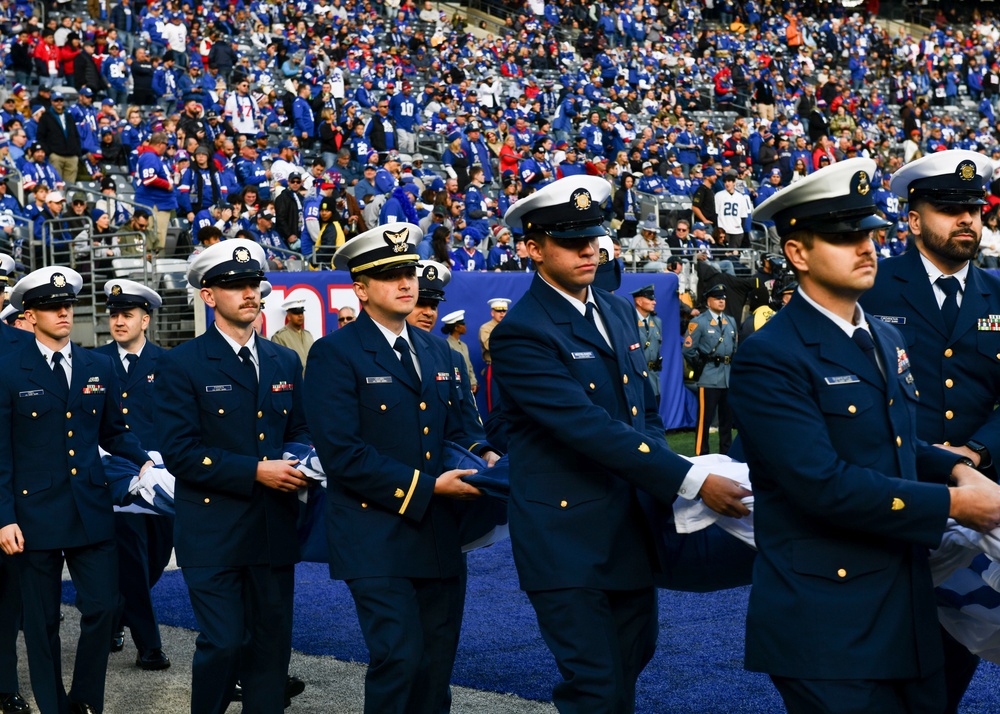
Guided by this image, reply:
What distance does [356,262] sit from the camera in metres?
4.85

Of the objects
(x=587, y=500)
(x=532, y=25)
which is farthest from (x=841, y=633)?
(x=532, y=25)

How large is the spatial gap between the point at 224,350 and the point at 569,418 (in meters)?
1.98

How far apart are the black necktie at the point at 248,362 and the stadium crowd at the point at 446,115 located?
10431mm

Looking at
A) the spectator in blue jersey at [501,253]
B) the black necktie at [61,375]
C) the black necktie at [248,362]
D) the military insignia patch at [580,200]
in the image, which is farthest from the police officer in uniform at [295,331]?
the military insignia patch at [580,200]

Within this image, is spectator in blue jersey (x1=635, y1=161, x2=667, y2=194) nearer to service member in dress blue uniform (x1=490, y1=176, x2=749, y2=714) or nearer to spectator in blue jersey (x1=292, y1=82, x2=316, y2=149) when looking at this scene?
spectator in blue jersey (x1=292, y1=82, x2=316, y2=149)

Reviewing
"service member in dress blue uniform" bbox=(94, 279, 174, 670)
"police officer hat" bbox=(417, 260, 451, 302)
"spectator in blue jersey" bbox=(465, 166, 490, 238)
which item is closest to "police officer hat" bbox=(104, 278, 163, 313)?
"service member in dress blue uniform" bbox=(94, 279, 174, 670)

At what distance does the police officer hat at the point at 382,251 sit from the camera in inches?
189

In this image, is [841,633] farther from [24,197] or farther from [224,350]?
[24,197]

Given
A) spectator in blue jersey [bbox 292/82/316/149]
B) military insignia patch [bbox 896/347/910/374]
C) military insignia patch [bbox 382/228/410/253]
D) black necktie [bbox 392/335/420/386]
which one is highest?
spectator in blue jersey [bbox 292/82/316/149]

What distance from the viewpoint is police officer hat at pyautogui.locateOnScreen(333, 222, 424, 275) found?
4.80 m

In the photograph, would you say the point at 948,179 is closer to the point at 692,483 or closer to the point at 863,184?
the point at 863,184

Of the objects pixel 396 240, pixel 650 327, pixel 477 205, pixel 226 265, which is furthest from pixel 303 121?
pixel 396 240

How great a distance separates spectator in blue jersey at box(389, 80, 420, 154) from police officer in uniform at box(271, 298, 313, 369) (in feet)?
34.6

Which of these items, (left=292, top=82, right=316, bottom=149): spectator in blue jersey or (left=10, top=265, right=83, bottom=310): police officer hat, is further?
(left=292, top=82, right=316, bottom=149): spectator in blue jersey
